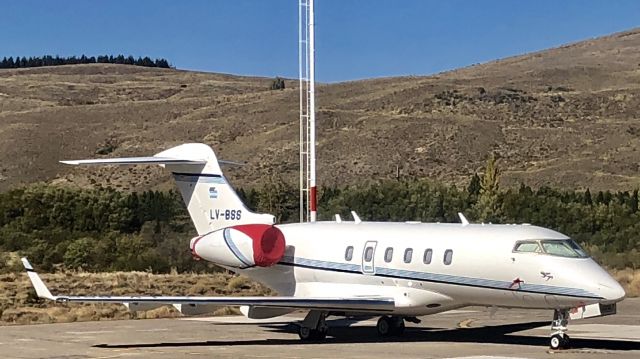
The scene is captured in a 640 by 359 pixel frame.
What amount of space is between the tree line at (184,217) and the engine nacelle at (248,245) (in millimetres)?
20907

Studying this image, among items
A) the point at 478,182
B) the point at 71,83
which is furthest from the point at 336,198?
the point at 71,83

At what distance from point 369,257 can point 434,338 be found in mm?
2237

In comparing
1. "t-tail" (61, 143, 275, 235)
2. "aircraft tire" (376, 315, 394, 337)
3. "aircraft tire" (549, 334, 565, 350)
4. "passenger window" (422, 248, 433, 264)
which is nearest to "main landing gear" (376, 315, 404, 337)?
"aircraft tire" (376, 315, 394, 337)

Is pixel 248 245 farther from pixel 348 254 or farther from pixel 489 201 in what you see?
pixel 489 201

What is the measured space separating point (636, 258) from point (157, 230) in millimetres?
21784

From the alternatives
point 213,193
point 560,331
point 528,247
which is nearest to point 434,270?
point 528,247

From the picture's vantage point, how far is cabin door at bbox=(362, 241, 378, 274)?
23.4 meters

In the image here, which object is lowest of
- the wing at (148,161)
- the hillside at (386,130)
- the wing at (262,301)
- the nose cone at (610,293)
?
the wing at (262,301)

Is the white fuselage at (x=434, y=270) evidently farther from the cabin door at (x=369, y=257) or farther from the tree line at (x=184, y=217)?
the tree line at (x=184, y=217)

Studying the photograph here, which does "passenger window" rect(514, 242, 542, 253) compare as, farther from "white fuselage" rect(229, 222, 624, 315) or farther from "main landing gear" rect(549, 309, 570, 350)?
"main landing gear" rect(549, 309, 570, 350)

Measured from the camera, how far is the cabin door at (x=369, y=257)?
23.4 meters

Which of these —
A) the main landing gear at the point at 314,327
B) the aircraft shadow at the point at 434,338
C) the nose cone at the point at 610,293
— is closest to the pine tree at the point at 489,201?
the aircraft shadow at the point at 434,338

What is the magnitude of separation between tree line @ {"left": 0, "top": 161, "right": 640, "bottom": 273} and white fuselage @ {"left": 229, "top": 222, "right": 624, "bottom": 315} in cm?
2169

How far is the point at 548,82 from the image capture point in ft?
374
